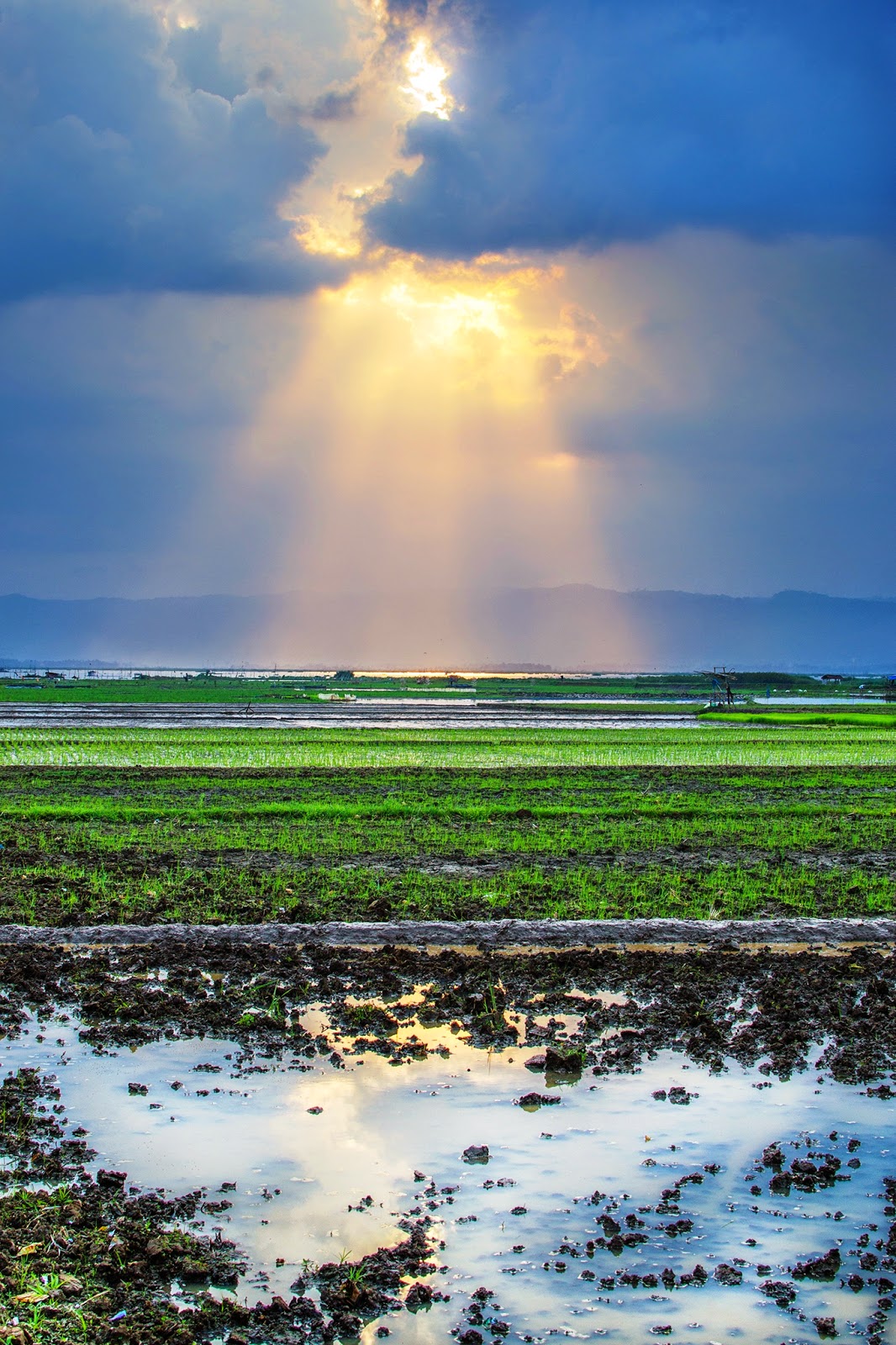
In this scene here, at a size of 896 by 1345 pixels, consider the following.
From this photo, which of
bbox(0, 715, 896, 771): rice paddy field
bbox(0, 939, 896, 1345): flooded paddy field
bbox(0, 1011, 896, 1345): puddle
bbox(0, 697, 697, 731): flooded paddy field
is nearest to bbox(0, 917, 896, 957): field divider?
bbox(0, 939, 896, 1345): flooded paddy field

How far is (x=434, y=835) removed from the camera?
16938 millimetres

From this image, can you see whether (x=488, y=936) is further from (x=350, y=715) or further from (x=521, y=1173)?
(x=350, y=715)

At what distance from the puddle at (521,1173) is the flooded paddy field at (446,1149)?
18 millimetres

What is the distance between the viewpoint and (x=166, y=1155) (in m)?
5.78

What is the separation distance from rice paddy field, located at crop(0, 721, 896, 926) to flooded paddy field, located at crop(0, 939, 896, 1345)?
104 inches

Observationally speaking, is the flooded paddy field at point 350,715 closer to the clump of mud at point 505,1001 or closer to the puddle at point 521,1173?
the clump of mud at point 505,1001

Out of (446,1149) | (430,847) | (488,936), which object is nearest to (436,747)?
(430,847)

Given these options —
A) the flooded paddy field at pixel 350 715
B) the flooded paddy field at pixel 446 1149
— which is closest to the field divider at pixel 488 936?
the flooded paddy field at pixel 446 1149

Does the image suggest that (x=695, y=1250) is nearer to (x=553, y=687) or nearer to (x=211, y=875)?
(x=211, y=875)

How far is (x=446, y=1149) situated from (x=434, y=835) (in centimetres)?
1106

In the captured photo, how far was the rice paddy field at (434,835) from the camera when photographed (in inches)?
Result: 471

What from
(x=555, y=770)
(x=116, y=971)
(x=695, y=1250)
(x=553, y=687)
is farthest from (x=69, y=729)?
(x=553, y=687)

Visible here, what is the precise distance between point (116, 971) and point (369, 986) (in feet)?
7.74

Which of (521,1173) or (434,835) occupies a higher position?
(434,835)
